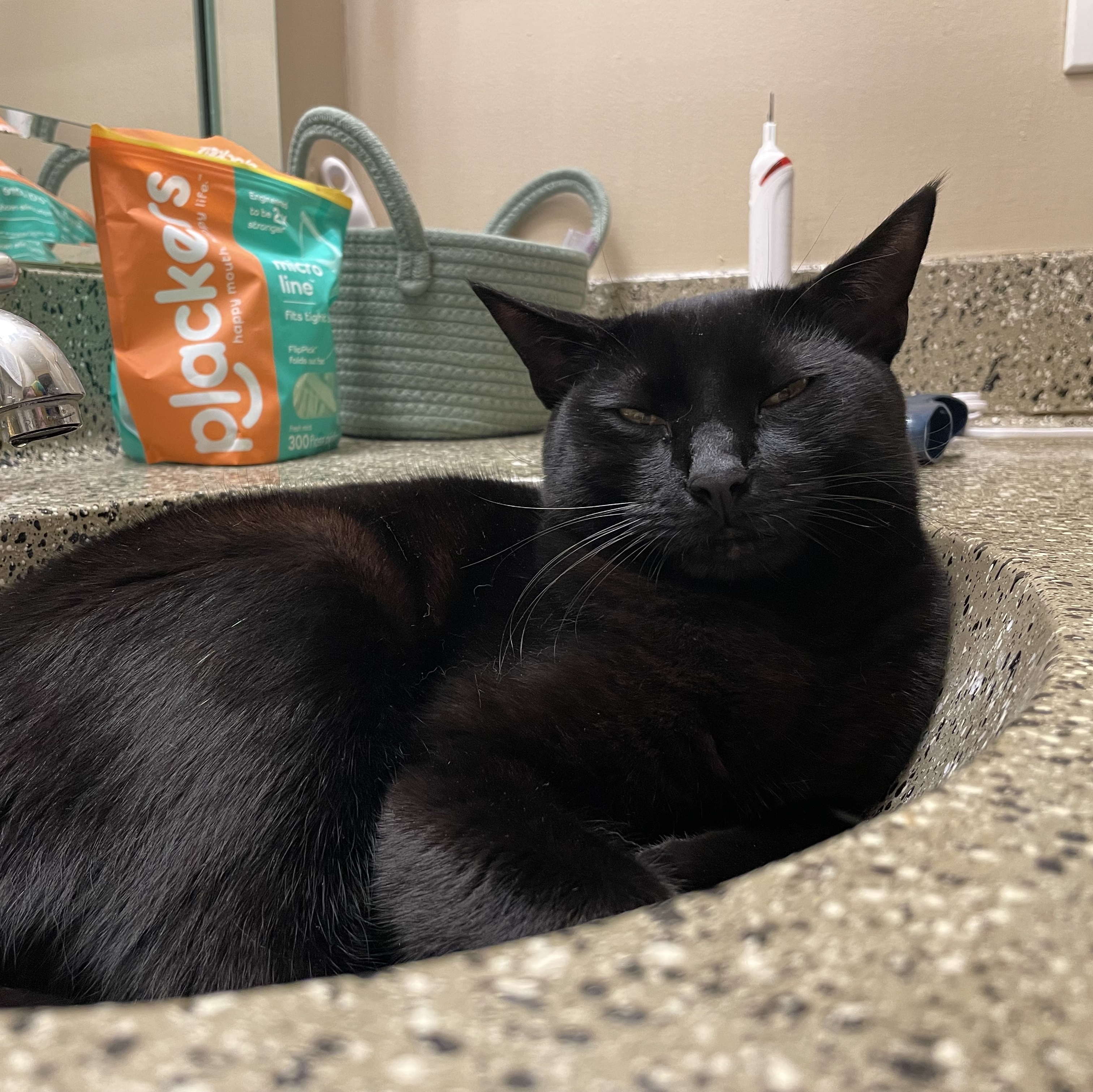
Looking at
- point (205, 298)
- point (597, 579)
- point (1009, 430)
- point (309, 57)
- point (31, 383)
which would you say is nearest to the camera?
point (31, 383)

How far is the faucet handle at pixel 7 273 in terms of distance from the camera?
0.59 metres

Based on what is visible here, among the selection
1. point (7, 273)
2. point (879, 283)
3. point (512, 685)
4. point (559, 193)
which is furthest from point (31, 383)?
point (559, 193)

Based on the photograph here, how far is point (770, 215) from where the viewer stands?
1213mm

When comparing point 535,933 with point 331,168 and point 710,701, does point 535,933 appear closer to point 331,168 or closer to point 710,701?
point 710,701

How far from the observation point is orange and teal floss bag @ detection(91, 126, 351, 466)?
1.01 m

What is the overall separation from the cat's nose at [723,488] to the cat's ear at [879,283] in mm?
202

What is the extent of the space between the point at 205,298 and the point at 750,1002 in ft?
3.55

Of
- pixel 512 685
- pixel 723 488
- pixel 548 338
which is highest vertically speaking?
pixel 548 338

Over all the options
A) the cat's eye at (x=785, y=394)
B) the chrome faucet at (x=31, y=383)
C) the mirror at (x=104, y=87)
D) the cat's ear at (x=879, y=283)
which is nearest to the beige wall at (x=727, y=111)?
the mirror at (x=104, y=87)

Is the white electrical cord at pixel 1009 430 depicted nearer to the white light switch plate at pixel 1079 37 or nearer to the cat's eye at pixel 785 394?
the white light switch plate at pixel 1079 37

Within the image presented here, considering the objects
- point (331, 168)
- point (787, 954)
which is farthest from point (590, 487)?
point (331, 168)

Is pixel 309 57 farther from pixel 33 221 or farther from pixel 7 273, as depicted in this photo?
pixel 7 273

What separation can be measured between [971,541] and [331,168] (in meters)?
1.26

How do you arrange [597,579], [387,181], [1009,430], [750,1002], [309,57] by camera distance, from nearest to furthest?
[750,1002], [597,579], [387,181], [1009,430], [309,57]
